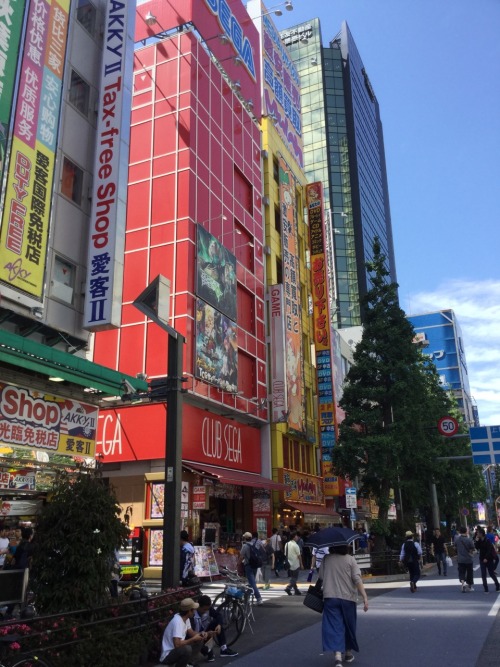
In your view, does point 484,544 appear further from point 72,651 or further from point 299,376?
point 299,376

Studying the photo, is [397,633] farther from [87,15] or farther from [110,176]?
[87,15]

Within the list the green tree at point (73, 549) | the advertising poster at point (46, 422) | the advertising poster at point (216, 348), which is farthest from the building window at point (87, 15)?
the green tree at point (73, 549)

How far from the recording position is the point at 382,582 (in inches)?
790

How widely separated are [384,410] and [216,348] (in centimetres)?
747

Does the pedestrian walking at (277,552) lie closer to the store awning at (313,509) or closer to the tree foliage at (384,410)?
the tree foliage at (384,410)

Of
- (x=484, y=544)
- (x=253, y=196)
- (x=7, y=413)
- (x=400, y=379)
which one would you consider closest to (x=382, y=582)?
(x=484, y=544)

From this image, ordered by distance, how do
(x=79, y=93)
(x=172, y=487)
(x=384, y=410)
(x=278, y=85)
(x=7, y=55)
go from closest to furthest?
(x=172, y=487) → (x=7, y=55) → (x=79, y=93) → (x=384, y=410) → (x=278, y=85)

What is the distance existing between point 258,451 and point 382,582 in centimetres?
1059

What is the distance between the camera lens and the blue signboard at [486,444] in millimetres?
24141

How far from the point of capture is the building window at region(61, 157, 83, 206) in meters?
16.6

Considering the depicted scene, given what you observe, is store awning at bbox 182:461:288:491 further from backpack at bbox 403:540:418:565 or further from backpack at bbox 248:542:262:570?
backpack at bbox 403:540:418:565

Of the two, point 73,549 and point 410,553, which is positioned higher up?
point 73,549

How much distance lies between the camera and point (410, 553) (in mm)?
16656

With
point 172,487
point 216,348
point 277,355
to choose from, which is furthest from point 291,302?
point 172,487
